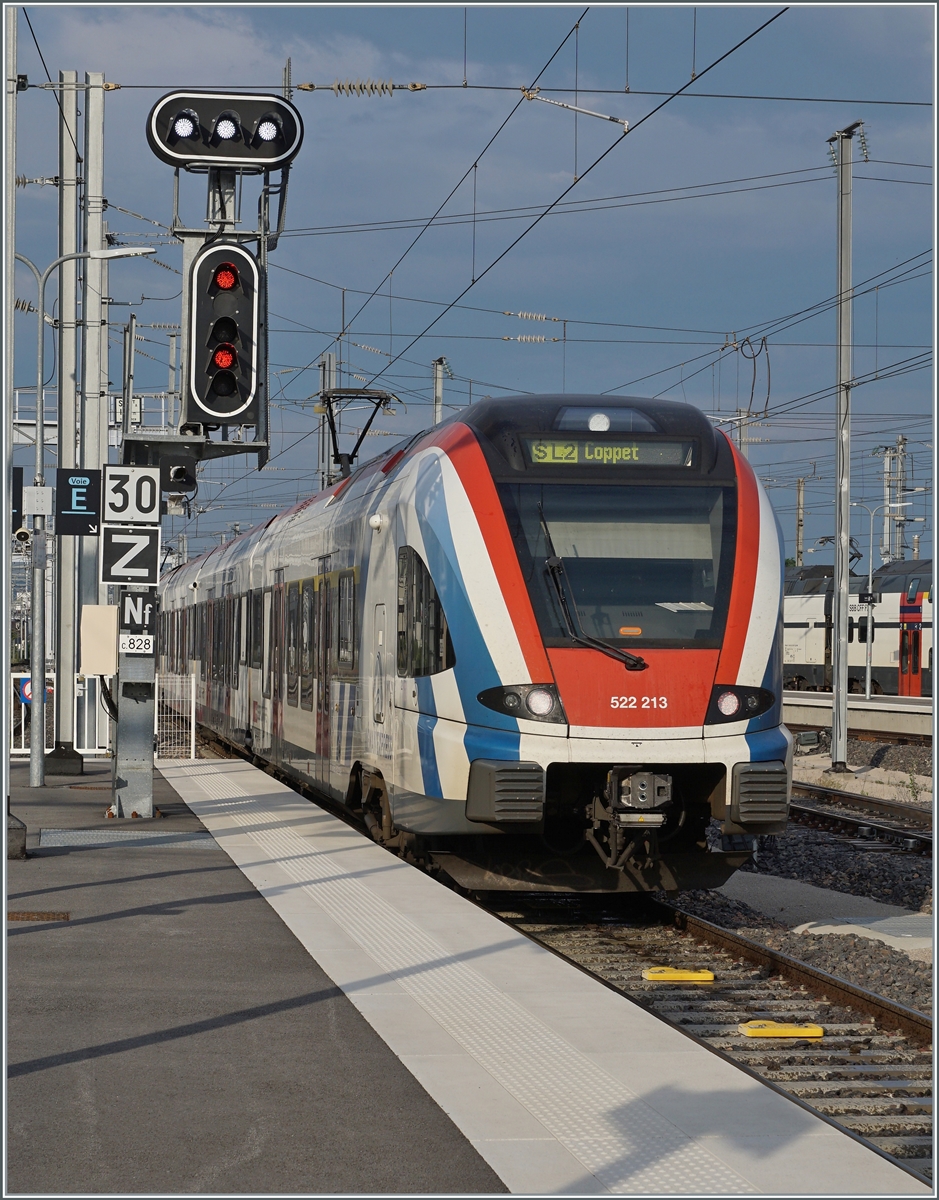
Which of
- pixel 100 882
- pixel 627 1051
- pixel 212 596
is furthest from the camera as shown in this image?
pixel 212 596

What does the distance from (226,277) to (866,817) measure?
12.0 m

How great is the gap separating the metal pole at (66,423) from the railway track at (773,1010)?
31.5 feet

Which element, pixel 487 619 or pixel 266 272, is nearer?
pixel 487 619

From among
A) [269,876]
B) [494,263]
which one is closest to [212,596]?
[494,263]

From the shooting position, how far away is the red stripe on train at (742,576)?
10.3 metres

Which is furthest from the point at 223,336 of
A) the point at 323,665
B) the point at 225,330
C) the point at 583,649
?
the point at 323,665

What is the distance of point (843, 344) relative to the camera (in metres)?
24.0

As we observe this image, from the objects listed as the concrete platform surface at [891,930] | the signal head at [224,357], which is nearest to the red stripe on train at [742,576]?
the concrete platform surface at [891,930]

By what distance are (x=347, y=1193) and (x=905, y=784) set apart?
2052 centimetres

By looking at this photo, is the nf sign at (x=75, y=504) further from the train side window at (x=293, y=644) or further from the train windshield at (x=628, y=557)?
the train windshield at (x=628, y=557)

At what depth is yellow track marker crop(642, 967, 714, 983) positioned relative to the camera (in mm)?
9117

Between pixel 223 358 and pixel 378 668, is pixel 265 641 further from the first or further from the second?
pixel 223 358

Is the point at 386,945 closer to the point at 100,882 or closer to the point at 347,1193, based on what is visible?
the point at 100,882

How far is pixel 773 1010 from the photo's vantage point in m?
8.56
